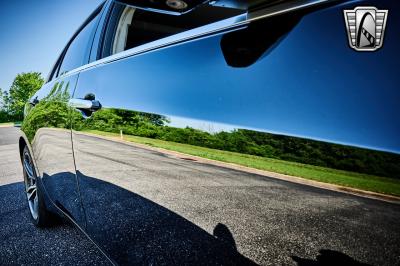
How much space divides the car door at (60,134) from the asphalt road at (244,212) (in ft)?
0.81

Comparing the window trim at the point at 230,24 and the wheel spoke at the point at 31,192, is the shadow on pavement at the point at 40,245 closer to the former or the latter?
the wheel spoke at the point at 31,192

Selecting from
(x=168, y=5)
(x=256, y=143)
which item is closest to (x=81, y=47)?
(x=168, y=5)

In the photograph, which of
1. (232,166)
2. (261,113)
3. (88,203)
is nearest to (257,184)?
(232,166)

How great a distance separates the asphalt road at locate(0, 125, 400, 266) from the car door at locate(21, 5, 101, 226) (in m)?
0.25

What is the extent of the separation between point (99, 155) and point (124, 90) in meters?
0.36

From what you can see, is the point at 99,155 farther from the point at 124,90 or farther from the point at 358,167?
the point at 358,167

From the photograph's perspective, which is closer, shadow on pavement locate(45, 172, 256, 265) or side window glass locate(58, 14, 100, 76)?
shadow on pavement locate(45, 172, 256, 265)

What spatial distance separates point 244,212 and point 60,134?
1444mm

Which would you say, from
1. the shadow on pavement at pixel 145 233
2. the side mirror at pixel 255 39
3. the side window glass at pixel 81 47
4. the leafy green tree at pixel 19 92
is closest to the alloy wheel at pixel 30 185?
the side window glass at pixel 81 47

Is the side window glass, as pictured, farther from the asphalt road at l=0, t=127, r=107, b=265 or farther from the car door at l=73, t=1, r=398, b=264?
the asphalt road at l=0, t=127, r=107, b=265

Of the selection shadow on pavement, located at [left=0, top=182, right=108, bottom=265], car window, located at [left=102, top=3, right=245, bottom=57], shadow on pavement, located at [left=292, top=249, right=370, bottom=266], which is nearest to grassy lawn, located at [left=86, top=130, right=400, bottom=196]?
shadow on pavement, located at [left=292, top=249, right=370, bottom=266]

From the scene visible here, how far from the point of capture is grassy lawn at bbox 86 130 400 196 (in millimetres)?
598

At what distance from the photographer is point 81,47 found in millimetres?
2236

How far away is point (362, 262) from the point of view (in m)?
0.62
